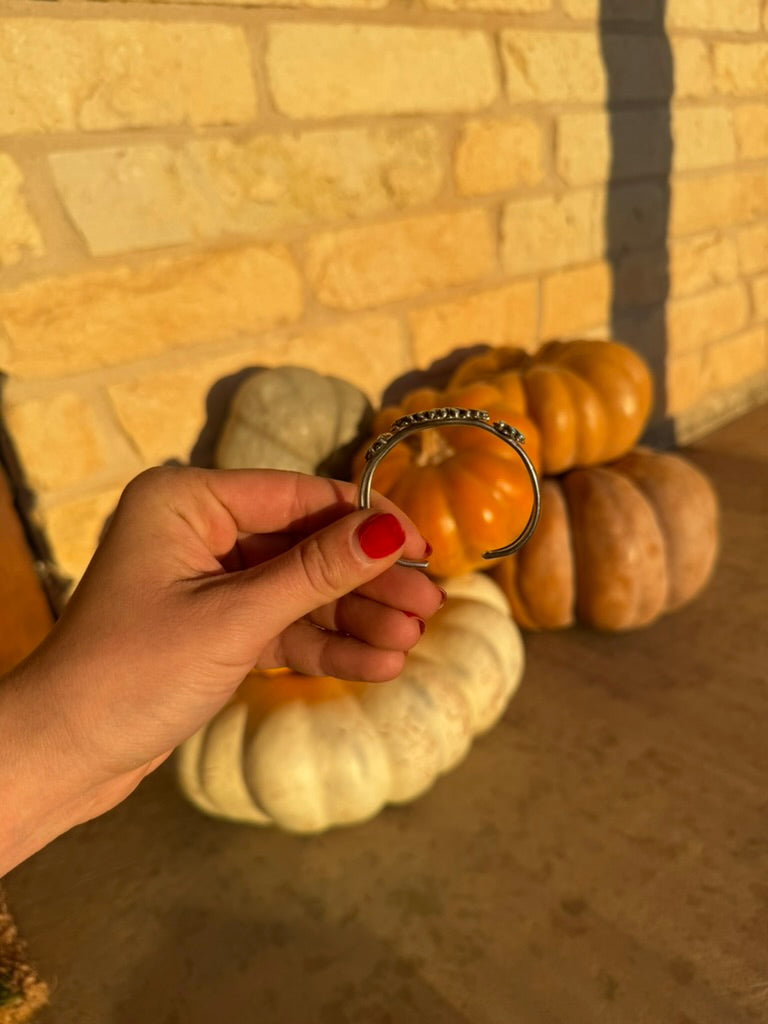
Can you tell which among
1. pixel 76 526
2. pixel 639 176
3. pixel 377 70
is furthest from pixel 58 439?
pixel 639 176

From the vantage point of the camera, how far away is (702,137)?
2.21 m

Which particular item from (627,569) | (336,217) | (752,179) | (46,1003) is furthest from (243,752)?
(752,179)

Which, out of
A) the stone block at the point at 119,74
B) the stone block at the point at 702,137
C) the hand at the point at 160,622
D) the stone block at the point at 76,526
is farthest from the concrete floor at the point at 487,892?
the stone block at the point at 702,137

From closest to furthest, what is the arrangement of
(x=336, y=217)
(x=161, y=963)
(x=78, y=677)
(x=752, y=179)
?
(x=78, y=677) < (x=161, y=963) < (x=336, y=217) < (x=752, y=179)

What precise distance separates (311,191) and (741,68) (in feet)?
5.95

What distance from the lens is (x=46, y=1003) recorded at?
2.93 feet

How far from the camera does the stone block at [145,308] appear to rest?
120 cm

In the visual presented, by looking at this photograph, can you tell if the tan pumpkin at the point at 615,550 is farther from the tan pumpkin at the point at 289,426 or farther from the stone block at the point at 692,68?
the stone block at the point at 692,68

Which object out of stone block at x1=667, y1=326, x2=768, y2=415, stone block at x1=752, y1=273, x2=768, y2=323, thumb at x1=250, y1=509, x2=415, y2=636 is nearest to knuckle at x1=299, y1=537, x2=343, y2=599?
thumb at x1=250, y1=509, x2=415, y2=636

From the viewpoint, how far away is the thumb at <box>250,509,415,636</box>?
0.70 metres

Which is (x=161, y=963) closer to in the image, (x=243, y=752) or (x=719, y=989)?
(x=243, y=752)

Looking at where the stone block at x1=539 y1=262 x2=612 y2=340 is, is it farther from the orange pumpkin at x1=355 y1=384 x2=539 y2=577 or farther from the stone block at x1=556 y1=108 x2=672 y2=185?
the orange pumpkin at x1=355 y1=384 x2=539 y2=577

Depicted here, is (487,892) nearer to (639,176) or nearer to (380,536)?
(380,536)

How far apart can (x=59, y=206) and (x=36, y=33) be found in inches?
10.5
